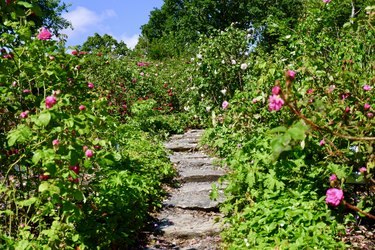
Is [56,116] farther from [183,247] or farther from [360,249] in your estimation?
[360,249]

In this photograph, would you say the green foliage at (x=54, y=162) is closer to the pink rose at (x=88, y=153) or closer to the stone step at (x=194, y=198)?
the pink rose at (x=88, y=153)

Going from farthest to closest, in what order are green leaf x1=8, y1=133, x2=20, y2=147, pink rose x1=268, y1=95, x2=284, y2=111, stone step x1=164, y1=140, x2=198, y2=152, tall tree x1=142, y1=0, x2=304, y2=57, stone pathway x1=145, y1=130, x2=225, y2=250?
tall tree x1=142, y1=0, x2=304, y2=57
stone step x1=164, y1=140, x2=198, y2=152
stone pathway x1=145, y1=130, x2=225, y2=250
green leaf x1=8, y1=133, x2=20, y2=147
pink rose x1=268, y1=95, x2=284, y2=111

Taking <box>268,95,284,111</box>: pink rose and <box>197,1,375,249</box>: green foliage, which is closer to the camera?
<box>268,95,284,111</box>: pink rose

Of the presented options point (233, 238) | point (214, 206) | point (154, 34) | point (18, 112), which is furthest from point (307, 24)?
point (154, 34)

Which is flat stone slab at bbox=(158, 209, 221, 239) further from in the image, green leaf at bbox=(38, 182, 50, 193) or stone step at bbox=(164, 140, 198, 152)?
stone step at bbox=(164, 140, 198, 152)

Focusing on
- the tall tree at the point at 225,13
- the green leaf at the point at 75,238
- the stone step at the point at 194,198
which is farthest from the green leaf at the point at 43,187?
the tall tree at the point at 225,13

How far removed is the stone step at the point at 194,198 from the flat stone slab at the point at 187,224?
9 centimetres

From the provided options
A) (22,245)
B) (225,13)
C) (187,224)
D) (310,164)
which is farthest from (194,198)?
(225,13)

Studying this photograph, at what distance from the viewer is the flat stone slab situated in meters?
4.34

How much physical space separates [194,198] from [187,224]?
0.71 metres

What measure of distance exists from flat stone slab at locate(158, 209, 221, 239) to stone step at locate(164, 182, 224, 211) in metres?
0.09

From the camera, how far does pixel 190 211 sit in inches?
197

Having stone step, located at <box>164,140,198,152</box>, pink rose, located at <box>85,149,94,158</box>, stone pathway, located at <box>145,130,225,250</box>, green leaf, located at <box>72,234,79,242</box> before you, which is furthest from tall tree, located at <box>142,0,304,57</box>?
green leaf, located at <box>72,234,79,242</box>

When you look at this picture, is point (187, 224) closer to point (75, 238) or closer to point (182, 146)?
point (75, 238)
